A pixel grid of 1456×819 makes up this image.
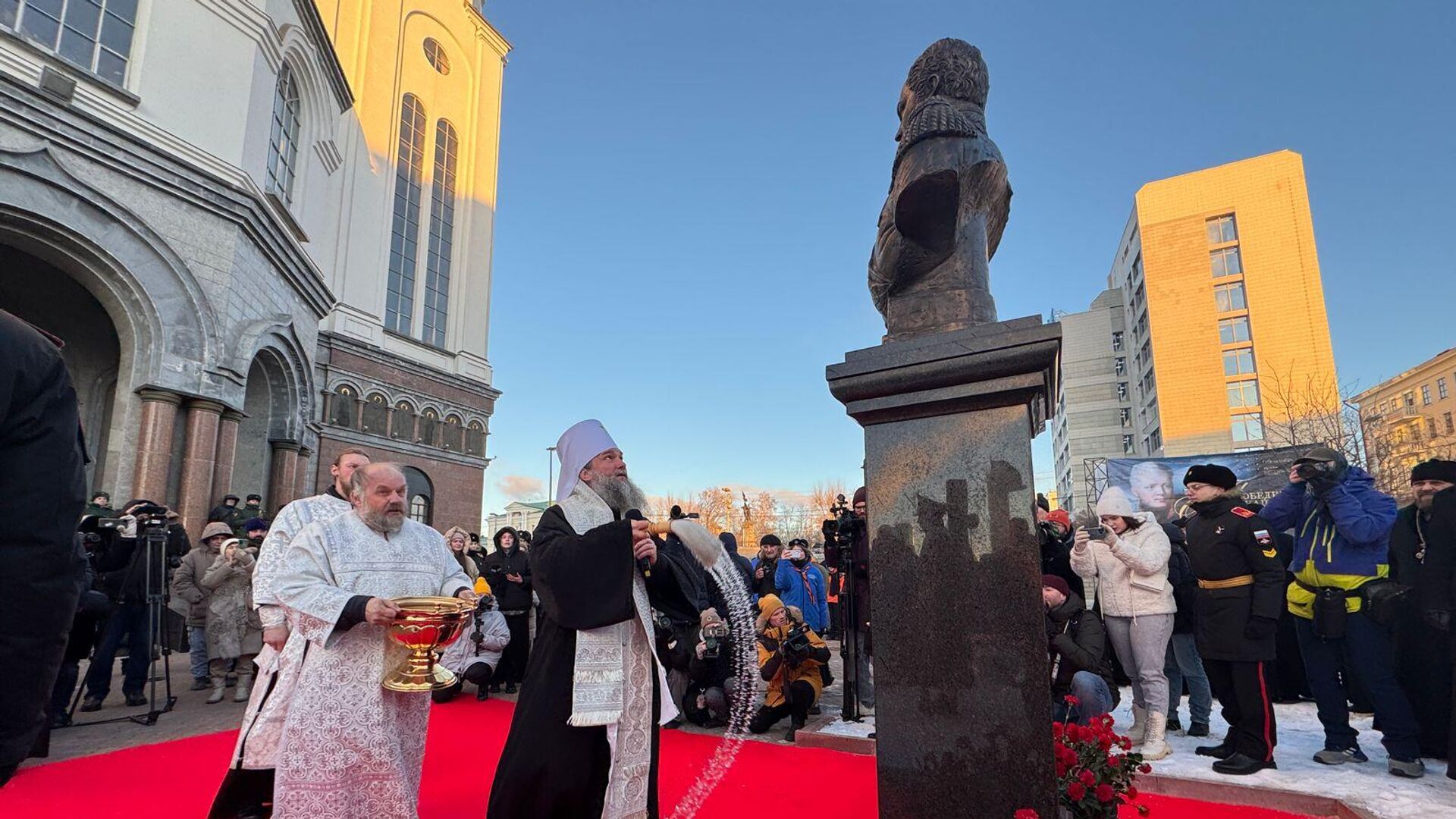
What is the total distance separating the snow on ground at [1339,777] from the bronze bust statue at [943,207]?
3320mm

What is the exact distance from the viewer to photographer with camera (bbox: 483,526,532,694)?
27.7 feet

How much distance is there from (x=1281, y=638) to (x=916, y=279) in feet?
20.4

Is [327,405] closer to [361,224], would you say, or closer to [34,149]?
[361,224]

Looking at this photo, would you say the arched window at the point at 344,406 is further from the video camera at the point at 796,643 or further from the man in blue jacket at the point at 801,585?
the video camera at the point at 796,643

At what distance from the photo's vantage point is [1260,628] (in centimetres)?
448

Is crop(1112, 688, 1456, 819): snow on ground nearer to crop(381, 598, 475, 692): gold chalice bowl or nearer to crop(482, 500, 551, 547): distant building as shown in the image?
crop(381, 598, 475, 692): gold chalice bowl

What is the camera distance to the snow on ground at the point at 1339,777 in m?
3.72

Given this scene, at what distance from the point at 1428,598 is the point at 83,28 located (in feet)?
59.2

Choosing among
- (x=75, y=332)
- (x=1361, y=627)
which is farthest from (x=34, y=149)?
(x=1361, y=627)

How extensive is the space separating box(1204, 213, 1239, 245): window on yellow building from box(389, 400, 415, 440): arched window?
46.7m

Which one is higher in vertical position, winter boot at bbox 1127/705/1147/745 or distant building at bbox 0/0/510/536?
distant building at bbox 0/0/510/536

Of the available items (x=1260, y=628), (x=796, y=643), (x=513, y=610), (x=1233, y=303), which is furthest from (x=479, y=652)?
(x=1233, y=303)

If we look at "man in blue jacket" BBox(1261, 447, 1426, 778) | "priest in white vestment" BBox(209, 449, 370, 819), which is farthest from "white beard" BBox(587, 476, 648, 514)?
"man in blue jacket" BBox(1261, 447, 1426, 778)

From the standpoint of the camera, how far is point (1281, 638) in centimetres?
674
